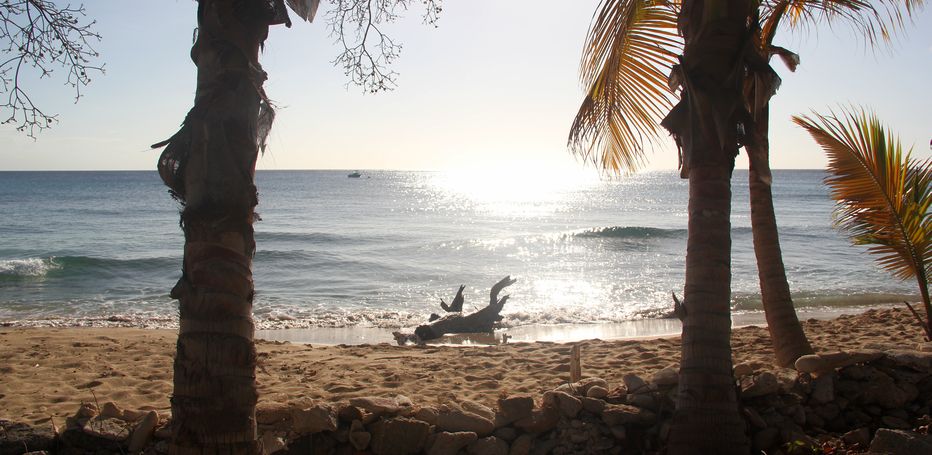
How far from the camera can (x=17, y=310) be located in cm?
1486

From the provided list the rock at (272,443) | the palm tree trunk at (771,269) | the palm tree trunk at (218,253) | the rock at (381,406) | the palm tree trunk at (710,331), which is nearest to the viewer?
the palm tree trunk at (218,253)

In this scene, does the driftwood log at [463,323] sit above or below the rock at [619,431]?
below

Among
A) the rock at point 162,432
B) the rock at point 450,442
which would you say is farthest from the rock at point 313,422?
the rock at point 162,432

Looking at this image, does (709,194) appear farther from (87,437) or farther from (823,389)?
(87,437)

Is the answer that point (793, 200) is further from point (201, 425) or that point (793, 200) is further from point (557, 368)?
point (201, 425)

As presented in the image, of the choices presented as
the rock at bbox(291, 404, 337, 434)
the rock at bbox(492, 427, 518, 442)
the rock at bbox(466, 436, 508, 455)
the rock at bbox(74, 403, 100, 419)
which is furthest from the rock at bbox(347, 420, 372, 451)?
the rock at bbox(74, 403, 100, 419)

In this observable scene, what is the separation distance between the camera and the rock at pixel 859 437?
4402mm

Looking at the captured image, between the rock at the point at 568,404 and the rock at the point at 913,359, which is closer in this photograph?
the rock at the point at 568,404

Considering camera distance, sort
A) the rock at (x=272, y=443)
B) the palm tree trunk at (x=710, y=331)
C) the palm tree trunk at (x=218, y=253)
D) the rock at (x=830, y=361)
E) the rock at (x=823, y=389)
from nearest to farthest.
Answer: the palm tree trunk at (x=218, y=253), the palm tree trunk at (x=710, y=331), the rock at (x=272, y=443), the rock at (x=823, y=389), the rock at (x=830, y=361)

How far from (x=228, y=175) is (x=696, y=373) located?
2.85 m

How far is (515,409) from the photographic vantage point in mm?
4688

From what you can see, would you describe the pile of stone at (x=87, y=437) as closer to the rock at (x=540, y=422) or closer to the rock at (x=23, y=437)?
the rock at (x=23, y=437)

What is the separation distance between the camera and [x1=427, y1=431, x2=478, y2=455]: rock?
449cm

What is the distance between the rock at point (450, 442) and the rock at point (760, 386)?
1899 mm
